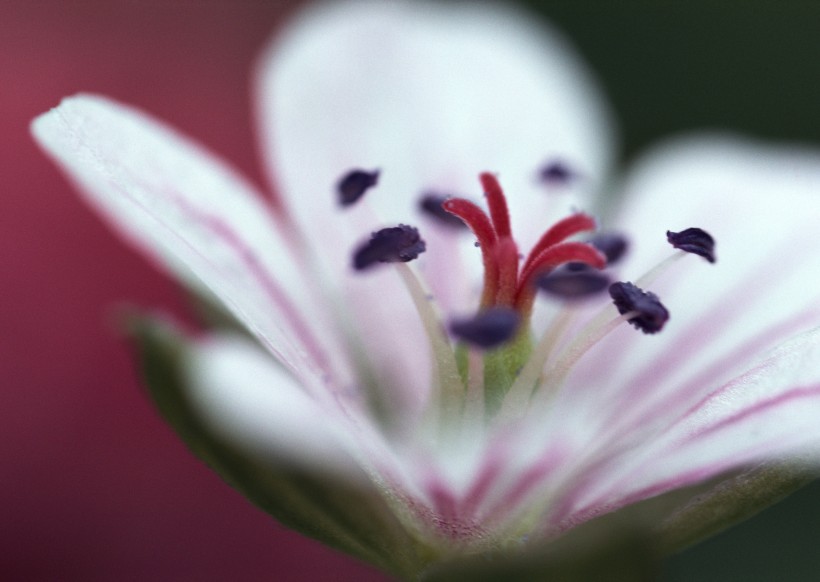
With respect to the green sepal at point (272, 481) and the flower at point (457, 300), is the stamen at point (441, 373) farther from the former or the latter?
the green sepal at point (272, 481)

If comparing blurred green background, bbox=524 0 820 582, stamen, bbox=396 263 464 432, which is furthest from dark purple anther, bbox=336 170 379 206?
blurred green background, bbox=524 0 820 582

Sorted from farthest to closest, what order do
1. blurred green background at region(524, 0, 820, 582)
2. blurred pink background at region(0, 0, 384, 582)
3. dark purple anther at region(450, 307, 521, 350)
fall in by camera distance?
1. blurred green background at region(524, 0, 820, 582)
2. blurred pink background at region(0, 0, 384, 582)
3. dark purple anther at region(450, 307, 521, 350)

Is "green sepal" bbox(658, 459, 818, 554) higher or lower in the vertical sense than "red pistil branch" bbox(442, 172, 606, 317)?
lower

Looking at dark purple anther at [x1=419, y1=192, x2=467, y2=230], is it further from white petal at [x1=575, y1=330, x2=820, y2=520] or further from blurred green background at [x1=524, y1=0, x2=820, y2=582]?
blurred green background at [x1=524, y1=0, x2=820, y2=582]

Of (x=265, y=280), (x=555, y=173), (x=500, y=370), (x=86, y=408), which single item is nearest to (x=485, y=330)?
(x=500, y=370)

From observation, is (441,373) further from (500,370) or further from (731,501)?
(731,501)

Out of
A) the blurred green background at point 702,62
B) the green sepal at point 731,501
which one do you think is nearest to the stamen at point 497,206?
the green sepal at point 731,501

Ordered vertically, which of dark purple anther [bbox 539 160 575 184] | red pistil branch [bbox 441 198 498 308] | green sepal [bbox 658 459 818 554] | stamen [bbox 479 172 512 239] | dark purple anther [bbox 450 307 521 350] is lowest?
green sepal [bbox 658 459 818 554]
